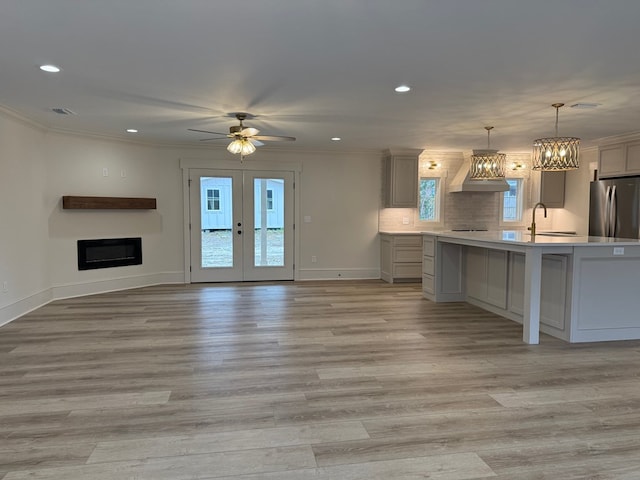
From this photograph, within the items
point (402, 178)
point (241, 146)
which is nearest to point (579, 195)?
point (402, 178)

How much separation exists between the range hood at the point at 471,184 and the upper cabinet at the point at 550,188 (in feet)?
2.70

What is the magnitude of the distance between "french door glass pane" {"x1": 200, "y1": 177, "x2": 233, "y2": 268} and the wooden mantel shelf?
0.87 metres

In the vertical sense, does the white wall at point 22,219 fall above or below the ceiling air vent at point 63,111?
below

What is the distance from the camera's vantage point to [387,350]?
3.79 metres

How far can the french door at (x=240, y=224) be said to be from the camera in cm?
722

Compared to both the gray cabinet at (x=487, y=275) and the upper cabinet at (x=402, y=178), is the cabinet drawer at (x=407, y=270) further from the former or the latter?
the gray cabinet at (x=487, y=275)

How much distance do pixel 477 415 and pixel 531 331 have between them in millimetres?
1767

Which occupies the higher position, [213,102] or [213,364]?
[213,102]

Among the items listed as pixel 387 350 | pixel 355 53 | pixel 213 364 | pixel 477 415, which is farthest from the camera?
pixel 387 350

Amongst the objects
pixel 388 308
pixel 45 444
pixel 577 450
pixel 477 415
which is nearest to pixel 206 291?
pixel 388 308

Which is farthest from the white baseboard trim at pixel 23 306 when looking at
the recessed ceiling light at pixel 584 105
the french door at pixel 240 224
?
the recessed ceiling light at pixel 584 105

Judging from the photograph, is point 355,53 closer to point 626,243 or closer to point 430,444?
point 430,444

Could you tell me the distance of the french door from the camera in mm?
7219

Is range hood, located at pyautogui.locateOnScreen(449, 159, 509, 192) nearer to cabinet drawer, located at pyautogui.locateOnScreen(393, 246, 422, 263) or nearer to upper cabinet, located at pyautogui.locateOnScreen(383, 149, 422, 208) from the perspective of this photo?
upper cabinet, located at pyautogui.locateOnScreen(383, 149, 422, 208)
